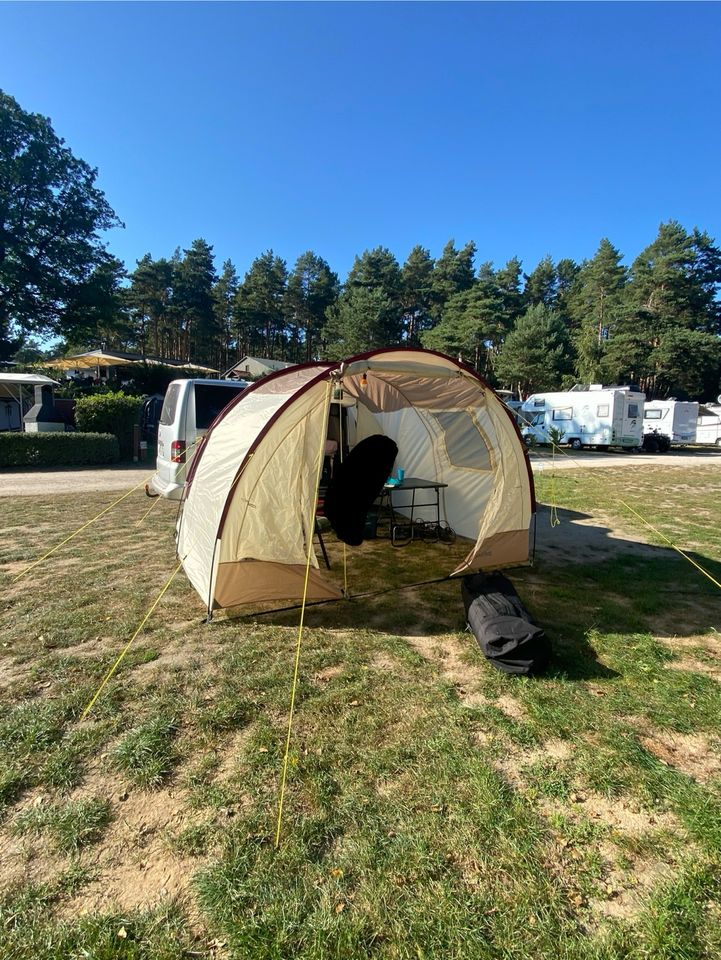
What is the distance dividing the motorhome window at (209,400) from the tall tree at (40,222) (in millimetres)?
19216

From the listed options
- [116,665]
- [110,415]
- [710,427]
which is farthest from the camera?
[710,427]

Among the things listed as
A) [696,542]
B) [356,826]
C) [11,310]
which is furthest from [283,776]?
[11,310]

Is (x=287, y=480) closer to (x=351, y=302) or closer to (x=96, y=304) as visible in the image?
(x=96, y=304)

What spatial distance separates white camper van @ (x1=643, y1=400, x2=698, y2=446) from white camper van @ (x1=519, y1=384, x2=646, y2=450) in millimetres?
3038

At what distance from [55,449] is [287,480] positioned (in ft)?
37.1

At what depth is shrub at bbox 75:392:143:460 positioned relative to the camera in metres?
13.3

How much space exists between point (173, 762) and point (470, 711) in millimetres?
1558

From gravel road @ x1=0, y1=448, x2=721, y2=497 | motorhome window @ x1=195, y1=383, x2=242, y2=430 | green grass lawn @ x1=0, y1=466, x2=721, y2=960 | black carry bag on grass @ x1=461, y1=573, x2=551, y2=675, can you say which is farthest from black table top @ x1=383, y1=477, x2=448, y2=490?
gravel road @ x1=0, y1=448, x2=721, y2=497

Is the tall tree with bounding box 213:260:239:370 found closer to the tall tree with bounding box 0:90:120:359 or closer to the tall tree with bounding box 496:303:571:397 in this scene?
the tall tree with bounding box 0:90:120:359

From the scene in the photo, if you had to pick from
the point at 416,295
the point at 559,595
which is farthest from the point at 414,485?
the point at 416,295

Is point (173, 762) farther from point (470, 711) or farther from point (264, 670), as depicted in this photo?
point (470, 711)

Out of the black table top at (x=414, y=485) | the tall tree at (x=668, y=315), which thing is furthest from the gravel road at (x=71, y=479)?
the tall tree at (x=668, y=315)

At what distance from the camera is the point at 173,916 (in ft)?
5.18

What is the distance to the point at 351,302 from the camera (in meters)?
35.1
